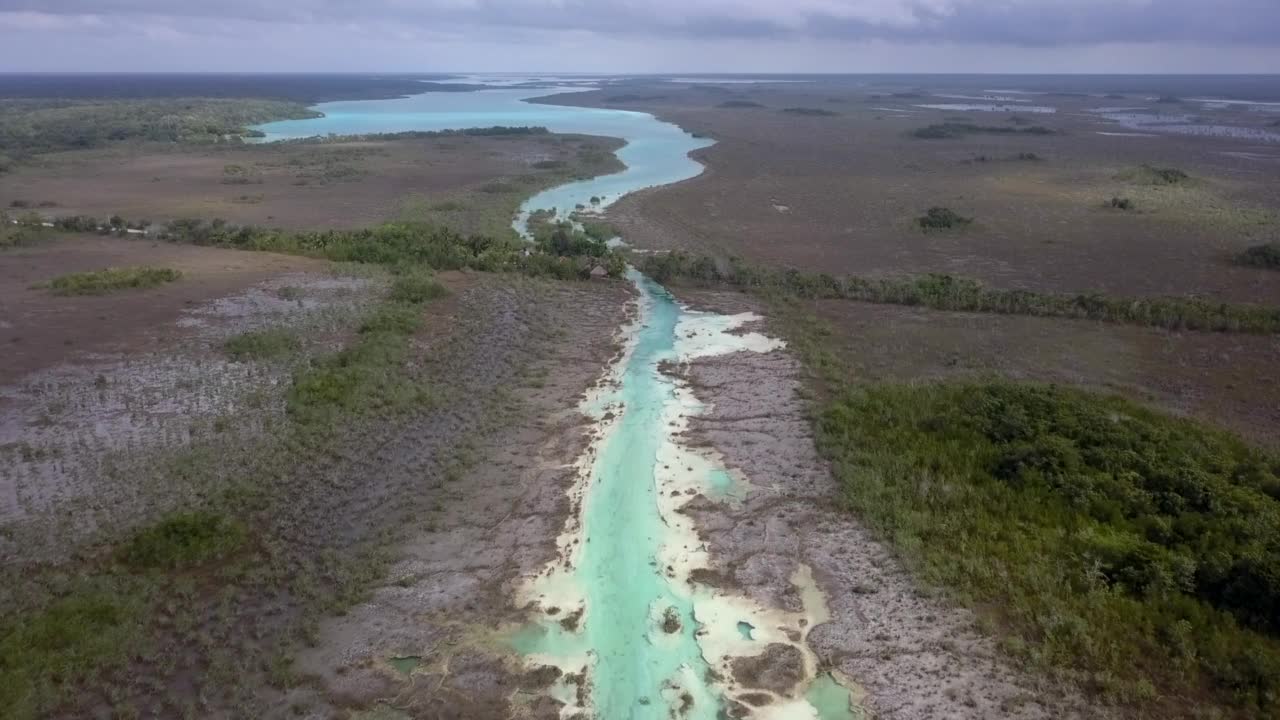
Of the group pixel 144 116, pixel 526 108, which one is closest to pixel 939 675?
pixel 144 116

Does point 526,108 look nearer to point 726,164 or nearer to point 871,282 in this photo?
point 726,164

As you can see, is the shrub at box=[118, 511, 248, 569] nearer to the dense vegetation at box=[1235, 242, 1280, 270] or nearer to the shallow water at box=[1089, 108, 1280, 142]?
the dense vegetation at box=[1235, 242, 1280, 270]

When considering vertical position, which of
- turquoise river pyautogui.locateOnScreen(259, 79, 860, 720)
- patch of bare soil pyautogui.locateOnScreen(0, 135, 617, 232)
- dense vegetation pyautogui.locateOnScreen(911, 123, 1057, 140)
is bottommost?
turquoise river pyautogui.locateOnScreen(259, 79, 860, 720)

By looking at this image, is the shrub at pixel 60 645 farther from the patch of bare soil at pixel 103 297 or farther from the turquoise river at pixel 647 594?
the patch of bare soil at pixel 103 297

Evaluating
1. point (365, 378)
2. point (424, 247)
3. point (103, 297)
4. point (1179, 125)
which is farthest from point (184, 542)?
point (1179, 125)

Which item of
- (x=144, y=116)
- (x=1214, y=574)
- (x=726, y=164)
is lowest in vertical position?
(x=1214, y=574)

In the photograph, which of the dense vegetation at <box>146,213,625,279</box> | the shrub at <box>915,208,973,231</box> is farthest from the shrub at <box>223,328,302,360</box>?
the shrub at <box>915,208,973,231</box>

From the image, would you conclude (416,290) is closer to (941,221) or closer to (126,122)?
(941,221)

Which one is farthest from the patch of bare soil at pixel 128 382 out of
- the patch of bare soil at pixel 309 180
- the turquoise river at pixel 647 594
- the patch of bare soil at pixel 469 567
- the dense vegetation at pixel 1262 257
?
the dense vegetation at pixel 1262 257
